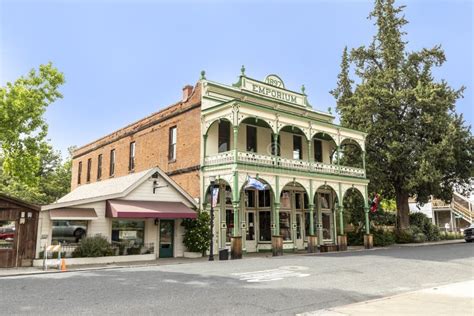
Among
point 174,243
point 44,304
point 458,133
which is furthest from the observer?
point 458,133

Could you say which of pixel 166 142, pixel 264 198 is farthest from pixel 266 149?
pixel 166 142

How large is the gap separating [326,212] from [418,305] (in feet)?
65.7

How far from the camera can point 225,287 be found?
1038 centimetres

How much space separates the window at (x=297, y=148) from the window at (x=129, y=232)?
11.8 m

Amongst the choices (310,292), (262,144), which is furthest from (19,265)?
(262,144)

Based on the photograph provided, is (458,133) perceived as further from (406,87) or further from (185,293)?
(185,293)

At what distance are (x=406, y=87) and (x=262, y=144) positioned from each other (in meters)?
15.8

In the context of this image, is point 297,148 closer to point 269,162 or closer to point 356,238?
point 269,162

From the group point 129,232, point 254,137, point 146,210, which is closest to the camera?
point 146,210

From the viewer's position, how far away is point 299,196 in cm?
2656

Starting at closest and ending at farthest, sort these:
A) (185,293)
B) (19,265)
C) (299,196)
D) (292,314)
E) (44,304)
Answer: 1. (292,314)
2. (44,304)
3. (185,293)
4. (19,265)
5. (299,196)

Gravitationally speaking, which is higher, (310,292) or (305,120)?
(305,120)

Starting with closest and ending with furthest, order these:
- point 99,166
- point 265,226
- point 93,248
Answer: point 93,248 < point 265,226 < point 99,166

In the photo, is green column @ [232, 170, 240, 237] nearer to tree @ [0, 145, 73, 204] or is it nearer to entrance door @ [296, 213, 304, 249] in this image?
entrance door @ [296, 213, 304, 249]
